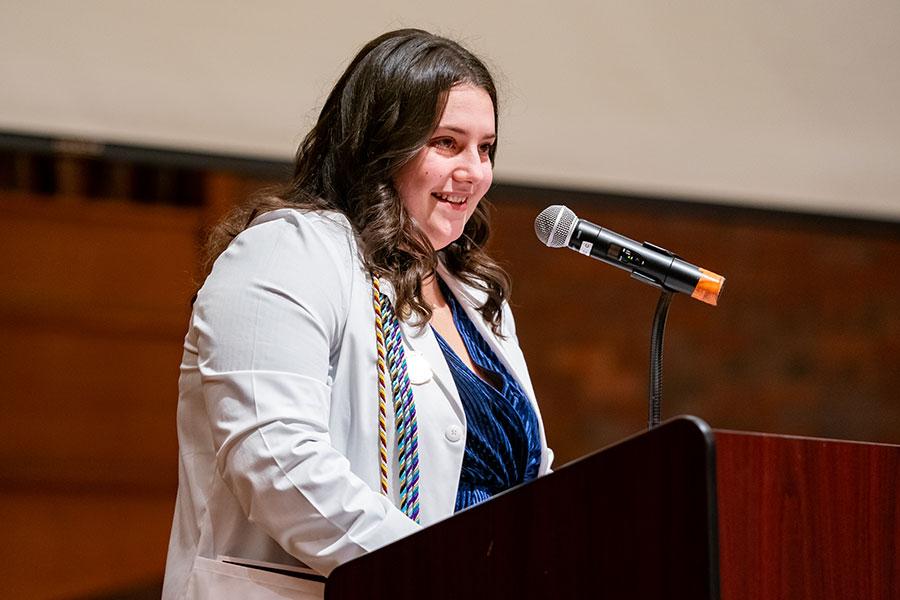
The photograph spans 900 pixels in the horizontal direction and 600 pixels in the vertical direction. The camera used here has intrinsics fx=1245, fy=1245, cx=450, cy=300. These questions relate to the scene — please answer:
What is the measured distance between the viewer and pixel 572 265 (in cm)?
541

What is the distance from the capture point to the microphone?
5.34 ft

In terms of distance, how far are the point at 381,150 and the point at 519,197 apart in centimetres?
166

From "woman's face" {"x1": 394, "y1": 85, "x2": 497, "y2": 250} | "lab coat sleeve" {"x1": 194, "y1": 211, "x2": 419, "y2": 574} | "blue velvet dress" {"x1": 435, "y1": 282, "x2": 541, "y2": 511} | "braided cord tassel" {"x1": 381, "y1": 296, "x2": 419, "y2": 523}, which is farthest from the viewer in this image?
"woman's face" {"x1": 394, "y1": 85, "x2": 497, "y2": 250}

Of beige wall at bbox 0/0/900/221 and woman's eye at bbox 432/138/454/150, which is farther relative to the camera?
beige wall at bbox 0/0/900/221

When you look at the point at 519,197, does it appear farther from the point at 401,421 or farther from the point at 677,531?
the point at 677,531

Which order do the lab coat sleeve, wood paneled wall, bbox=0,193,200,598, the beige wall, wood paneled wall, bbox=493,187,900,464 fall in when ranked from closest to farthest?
the lab coat sleeve < the beige wall < wood paneled wall, bbox=0,193,200,598 < wood paneled wall, bbox=493,187,900,464

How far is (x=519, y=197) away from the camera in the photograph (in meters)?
3.46

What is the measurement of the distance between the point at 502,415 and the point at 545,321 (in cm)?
360

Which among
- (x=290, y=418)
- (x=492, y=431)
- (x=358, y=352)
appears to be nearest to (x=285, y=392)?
(x=290, y=418)

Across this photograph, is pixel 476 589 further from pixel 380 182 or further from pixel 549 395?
pixel 549 395

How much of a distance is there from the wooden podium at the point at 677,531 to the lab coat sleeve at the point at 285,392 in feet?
0.35

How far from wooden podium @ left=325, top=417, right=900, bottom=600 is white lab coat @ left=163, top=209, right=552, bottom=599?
0.13m

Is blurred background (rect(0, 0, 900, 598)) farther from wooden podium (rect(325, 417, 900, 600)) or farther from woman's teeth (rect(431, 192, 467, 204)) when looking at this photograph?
wooden podium (rect(325, 417, 900, 600))

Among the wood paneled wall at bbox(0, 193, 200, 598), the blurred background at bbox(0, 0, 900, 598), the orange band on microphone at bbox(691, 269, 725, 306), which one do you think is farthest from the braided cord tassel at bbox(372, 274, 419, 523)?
the wood paneled wall at bbox(0, 193, 200, 598)
